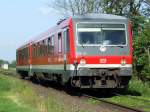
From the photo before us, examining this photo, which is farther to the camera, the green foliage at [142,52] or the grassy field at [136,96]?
the green foliage at [142,52]

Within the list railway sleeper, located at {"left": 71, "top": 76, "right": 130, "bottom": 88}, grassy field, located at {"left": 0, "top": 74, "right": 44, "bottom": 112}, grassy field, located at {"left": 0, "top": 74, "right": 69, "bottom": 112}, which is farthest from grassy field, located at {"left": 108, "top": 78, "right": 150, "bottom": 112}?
grassy field, located at {"left": 0, "top": 74, "right": 44, "bottom": 112}

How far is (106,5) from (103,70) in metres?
20.5

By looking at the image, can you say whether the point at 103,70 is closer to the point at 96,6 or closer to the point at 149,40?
the point at 149,40

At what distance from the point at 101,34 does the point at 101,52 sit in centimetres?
77

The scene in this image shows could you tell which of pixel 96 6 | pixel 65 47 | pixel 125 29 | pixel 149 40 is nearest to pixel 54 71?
pixel 65 47

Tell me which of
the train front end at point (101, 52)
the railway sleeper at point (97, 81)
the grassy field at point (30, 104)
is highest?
the train front end at point (101, 52)

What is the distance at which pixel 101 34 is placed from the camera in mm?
22719

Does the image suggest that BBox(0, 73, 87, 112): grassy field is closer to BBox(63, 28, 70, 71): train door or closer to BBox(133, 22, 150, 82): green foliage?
BBox(63, 28, 70, 71): train door

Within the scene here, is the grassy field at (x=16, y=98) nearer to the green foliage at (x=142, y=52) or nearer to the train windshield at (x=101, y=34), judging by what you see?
the train windshield at (x=101, y=34)

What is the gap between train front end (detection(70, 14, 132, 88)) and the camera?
22.2 metres

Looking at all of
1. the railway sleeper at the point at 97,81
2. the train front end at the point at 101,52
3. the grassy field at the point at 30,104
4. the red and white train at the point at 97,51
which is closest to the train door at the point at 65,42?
the red and white train at the point at 97,51

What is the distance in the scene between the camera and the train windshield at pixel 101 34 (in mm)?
22531

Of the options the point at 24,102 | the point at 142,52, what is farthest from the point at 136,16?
the point at 24,102

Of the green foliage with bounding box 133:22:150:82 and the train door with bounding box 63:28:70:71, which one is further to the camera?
the green foliage with bounding box 133:22:150:82
